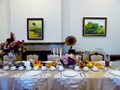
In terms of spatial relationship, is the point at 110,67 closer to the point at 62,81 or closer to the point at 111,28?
the point at 62,81

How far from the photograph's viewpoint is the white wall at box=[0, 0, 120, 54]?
5645mm

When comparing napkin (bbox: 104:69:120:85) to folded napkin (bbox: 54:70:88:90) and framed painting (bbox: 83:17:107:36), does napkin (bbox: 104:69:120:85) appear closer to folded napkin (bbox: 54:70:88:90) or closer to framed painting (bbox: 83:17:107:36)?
folded napkin (bbox: 54:70:88:90)

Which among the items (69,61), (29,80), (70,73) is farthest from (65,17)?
(29,80)

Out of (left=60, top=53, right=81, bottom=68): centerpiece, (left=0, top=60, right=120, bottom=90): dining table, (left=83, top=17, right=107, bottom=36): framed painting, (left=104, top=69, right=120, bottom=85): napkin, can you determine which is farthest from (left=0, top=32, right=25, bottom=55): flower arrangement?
(left=83, top=17, right=107, bottom=36): framed painting

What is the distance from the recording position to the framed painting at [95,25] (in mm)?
5934

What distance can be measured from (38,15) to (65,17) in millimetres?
947

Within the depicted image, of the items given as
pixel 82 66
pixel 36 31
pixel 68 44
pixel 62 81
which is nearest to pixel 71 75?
pixel 62 81

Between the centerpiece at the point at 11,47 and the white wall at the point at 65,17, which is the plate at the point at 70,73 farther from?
the white wall at the point at 65,17

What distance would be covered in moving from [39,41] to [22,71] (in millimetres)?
2594

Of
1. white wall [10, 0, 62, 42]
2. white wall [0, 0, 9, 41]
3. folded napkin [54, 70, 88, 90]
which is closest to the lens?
folded napkin [54, 70, 88, 90]

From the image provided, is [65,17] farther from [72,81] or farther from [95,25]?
[72,81]

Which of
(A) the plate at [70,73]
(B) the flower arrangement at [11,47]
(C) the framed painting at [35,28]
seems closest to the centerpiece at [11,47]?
(B) the flower arrangement at [11,47]

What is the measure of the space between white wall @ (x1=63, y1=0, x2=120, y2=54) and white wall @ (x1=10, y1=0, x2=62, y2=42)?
403 millimetres

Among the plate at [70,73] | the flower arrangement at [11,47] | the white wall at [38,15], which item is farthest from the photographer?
the white wall at [38,15]
